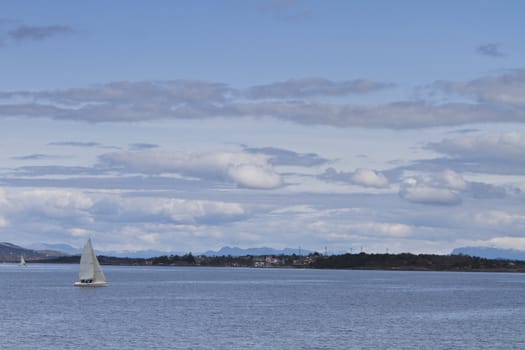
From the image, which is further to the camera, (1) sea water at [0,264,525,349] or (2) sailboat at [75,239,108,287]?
(2) sailboat at [75,239,108,287]

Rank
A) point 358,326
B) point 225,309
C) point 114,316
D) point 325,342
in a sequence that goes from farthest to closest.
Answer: point 225,309 → point 114,316 → point 358,326 → point 325,342

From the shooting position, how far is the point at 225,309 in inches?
5108

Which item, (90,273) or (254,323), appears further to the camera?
(90,273)

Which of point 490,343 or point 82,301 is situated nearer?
point 490,343

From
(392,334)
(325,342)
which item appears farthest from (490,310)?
(325,342)

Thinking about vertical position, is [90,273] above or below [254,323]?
above

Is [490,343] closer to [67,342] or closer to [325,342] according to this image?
[325,342]

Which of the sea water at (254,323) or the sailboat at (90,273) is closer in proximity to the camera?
the sea water at (254,323)

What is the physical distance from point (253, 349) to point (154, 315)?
37515 mm

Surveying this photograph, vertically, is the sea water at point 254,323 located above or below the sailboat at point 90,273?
below

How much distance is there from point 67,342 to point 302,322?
3318cm

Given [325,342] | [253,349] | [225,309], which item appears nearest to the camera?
[253,349]

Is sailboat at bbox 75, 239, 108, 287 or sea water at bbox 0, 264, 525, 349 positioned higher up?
sailboat at bbox 75, 239, 108, 287

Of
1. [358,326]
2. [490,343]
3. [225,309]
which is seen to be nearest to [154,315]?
[225,309]
